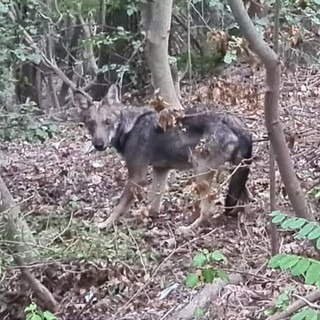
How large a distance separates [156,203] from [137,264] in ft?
6.27

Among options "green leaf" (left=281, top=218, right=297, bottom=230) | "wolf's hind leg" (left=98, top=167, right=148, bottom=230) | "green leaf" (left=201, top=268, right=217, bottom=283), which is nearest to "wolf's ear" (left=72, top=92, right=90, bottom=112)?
"wolf's hind leg" (left=98, top=167, right=148, bottom=230)

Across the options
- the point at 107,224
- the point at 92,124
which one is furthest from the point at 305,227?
the point at 92,124

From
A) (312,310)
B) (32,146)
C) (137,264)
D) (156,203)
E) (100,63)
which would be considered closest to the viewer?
(312,310)

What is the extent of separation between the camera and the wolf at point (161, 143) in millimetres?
9000

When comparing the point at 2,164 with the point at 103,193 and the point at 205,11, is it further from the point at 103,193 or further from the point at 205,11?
the point at 205,11

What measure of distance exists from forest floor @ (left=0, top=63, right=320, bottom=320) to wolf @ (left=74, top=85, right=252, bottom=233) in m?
0.23

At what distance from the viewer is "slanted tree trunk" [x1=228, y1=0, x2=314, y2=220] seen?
5.92 m

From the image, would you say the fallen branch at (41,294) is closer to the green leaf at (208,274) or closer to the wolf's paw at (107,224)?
the wolf's paw at (107,224)

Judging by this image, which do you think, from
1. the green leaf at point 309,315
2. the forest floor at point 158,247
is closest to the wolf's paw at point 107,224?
the forest floor at point 158,247

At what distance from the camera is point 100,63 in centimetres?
1889

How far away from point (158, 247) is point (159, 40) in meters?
3.21

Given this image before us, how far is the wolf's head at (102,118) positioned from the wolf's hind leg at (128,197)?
46 centimetres

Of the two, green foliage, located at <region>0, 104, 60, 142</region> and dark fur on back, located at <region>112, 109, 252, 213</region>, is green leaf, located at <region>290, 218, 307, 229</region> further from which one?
green foliage, located at <region>0, 104, 60, 142</region>

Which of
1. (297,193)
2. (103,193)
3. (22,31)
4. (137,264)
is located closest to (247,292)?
(297,193)
